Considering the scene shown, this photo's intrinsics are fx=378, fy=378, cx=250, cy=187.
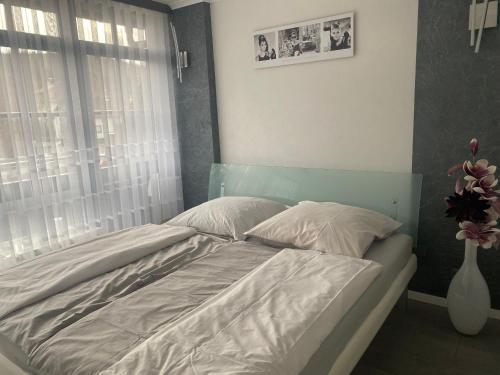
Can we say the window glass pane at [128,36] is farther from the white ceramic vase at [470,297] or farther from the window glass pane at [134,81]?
the white ceramic vase at [470,297]

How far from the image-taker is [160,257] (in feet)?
7.20

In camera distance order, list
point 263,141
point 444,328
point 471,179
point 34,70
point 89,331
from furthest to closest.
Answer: point 263,141 → point 34,70 → point 444,328 → point 471,179 → point 89,331

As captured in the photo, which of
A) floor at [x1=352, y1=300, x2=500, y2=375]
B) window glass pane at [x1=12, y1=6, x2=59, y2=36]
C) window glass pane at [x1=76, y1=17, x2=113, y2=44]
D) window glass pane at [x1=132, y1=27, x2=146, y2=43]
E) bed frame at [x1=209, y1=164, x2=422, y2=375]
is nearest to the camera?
floor at [x1=352, y1=300, x2=500, y2=375]

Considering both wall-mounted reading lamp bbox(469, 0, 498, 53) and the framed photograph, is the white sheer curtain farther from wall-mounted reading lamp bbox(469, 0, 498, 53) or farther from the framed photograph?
wall-mounted reading lamp bbox(469, 0, 498, 53)

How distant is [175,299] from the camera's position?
1.70 metres

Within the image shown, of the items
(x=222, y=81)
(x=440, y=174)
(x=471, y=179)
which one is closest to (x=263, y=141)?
(x=222, y=81)

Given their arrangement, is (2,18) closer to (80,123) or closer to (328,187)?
(80,123)

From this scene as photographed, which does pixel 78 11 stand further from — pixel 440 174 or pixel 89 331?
pixel 440 174

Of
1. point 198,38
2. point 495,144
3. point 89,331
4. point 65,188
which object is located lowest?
point 89,331

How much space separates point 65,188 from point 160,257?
3.68ft

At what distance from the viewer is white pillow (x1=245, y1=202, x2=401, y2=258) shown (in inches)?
84.4

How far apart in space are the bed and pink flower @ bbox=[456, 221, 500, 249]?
0.37 metres

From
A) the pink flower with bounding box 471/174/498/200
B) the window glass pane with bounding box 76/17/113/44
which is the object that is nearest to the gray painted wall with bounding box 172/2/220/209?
the window glass pane with bounding box 76/17/113/44

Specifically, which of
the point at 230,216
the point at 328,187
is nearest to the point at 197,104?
the point at 230,216
